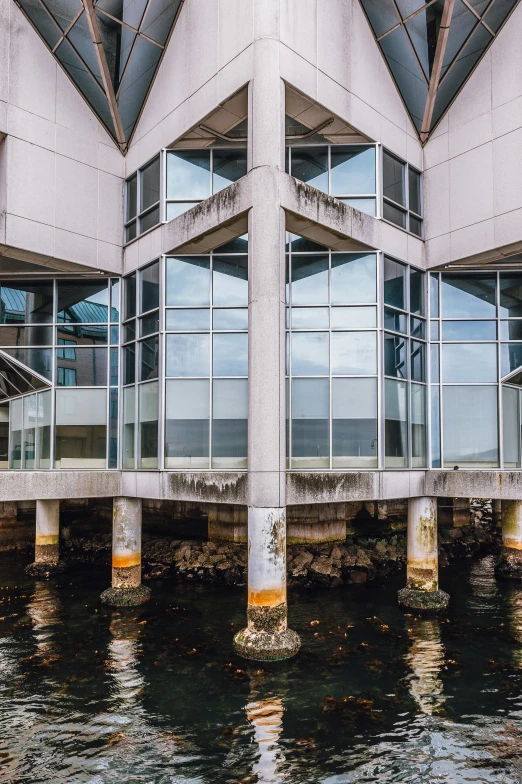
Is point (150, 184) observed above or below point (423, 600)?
above

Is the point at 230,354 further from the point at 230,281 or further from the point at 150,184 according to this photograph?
the point at 150,184

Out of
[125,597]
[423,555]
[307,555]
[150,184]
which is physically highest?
[150,184]

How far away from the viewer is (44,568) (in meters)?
22.1

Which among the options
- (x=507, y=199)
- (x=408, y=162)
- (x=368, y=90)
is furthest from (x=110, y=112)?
(x=507, y=199)

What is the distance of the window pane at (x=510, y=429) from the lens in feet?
58.9

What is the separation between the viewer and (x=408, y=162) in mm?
18031

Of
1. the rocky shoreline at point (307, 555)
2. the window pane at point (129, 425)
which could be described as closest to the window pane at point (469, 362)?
the rocky shoreline at point (307, 555)

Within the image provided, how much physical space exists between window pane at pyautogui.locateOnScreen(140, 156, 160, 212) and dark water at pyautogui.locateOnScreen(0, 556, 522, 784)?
12.0 m

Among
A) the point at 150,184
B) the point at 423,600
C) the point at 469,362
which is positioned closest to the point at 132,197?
the point at 150,184

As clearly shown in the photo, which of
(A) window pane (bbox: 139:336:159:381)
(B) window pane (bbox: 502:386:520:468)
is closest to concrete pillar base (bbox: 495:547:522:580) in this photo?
(B) window pane (bbox: 502:386:520:468)

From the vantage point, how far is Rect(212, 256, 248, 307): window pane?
1684 centimetres

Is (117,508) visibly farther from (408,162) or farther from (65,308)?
(408,162)

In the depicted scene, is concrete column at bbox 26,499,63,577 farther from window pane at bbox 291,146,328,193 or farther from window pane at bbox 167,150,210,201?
window pane at bbox 291,146,328,193

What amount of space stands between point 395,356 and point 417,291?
2.54 m
